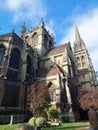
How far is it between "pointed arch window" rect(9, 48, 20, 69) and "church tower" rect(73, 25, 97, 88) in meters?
20.3

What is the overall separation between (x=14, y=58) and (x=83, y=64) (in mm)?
33191

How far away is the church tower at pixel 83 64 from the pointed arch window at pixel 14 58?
20.3 metres

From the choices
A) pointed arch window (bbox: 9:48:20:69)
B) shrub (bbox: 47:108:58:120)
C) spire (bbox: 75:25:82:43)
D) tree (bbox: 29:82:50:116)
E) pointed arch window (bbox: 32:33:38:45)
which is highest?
spire (bbox: 75:25:82:43)

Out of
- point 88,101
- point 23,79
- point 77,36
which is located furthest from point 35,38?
point 77,36

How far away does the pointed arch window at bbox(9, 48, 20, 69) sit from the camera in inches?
1035

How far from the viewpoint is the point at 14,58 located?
27.1 metres

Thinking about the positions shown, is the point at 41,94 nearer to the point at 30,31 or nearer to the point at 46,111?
the point at 46,111

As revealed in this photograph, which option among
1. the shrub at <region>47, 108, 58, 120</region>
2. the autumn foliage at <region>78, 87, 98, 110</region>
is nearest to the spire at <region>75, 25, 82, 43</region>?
the autumn foliage at <region>78, 87, 98, 110</region>

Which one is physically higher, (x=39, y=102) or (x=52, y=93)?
(x=52, y=93)

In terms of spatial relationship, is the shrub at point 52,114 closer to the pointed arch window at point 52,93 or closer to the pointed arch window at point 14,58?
the pointed arch window at point 52,93

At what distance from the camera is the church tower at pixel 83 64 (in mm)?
39647

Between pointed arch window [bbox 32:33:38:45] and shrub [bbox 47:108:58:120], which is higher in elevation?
pointed arch window [bbox 32:33:38:45]

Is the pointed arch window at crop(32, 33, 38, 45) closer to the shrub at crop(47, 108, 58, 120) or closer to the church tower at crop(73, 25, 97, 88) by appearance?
the church tower at crop(73, 25, 97, 88)

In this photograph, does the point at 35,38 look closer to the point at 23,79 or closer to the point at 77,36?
the point at 23,79
